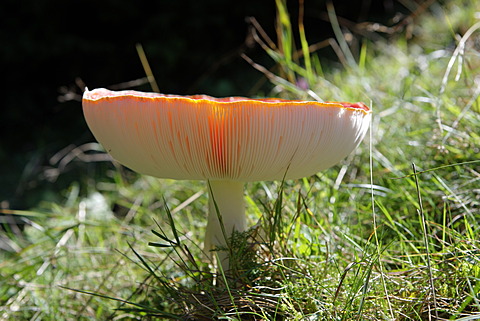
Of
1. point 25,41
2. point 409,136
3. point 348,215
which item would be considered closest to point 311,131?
point 348,215

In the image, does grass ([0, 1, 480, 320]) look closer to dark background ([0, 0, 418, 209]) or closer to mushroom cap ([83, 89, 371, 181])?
mushroom cap ([83, 89, 371, 181])

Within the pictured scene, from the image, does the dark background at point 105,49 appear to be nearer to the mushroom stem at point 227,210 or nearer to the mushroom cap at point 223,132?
the mushroom stem at point 227,210

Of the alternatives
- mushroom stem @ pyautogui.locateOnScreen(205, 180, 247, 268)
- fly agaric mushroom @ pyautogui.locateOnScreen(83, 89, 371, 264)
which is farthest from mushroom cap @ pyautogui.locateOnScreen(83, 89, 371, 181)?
mushroom stem @ pyautogui.locateOnScreen(205, 180, 247, 268)

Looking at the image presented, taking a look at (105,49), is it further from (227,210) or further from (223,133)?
(223,133)

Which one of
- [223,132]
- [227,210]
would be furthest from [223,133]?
[227,210]

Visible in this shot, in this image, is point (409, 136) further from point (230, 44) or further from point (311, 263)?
point (230, 44)
